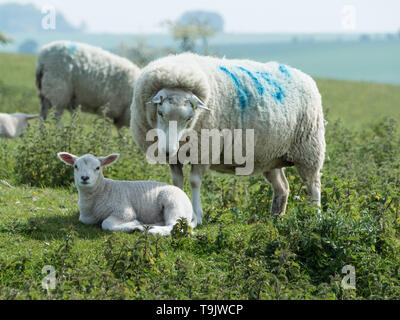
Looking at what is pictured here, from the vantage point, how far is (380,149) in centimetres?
1132

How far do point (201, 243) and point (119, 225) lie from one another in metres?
0.88

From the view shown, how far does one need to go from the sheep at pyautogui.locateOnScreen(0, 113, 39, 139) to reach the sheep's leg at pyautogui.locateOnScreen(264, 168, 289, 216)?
6.37 metres

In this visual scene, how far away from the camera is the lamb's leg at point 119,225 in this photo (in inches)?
237

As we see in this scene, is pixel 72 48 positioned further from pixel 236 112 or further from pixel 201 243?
pixel 201 243

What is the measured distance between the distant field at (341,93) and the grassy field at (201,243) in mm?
13843

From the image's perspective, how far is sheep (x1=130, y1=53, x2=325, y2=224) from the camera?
6.26 meters

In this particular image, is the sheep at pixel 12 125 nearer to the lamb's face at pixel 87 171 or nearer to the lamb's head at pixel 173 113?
the lamb's face at pixel 87 171

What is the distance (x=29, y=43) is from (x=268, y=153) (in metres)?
177

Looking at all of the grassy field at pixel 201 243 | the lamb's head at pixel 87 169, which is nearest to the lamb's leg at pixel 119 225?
the grassy field at pixel 201 243

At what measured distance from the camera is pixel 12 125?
1229 cm

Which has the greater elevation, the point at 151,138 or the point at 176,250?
the point at 151,138

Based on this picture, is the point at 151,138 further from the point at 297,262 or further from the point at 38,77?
the point at 38,77

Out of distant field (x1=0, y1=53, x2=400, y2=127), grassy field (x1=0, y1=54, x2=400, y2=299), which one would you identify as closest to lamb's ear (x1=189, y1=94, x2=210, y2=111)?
grassy field (x1=0, y1=54, x2=400, y2=299)
